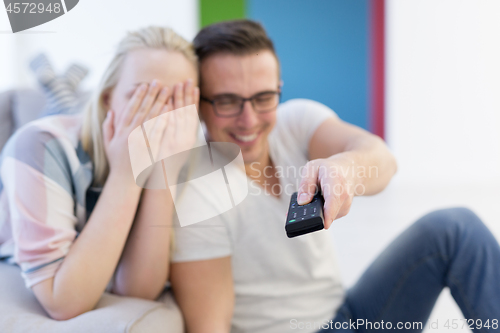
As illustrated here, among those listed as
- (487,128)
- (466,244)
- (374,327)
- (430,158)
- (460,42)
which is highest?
(460,42)

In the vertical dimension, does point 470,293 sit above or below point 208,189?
below

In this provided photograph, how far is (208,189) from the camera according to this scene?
1.87 feet

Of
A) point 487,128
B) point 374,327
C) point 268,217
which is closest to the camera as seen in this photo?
point 268,217

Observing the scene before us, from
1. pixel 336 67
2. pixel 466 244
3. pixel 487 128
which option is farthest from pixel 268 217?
pixel 487 128

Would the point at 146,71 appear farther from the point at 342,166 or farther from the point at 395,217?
the point at 395,217

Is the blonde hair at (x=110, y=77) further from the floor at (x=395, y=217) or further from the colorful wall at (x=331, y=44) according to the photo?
the colorful wall at (x=331, y=44)

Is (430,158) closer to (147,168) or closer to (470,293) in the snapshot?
(470,293)

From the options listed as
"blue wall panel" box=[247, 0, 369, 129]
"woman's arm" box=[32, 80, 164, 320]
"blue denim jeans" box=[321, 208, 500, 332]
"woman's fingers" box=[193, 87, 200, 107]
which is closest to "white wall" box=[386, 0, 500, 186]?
"blue wall panel" box=[247, 0, 369, 129]

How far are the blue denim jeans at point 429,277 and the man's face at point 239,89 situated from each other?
1.07ft

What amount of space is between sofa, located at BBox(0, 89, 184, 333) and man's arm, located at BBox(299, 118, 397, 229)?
0.28 metres

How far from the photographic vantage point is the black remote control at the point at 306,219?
0.38 metres

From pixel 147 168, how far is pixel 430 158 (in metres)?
2.20

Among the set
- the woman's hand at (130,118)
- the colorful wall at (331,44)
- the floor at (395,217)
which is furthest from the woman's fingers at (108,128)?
Result: the colorful wall at (331,44)

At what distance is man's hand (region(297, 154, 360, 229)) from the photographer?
1.31 ft
